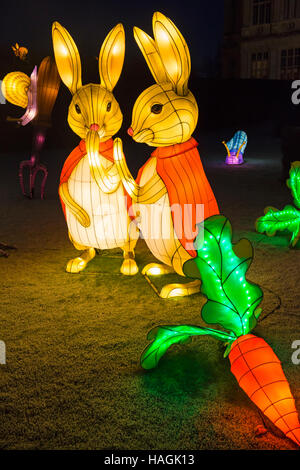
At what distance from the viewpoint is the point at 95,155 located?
11.7 feet

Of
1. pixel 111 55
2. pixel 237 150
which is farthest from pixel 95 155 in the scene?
pixel 237 150

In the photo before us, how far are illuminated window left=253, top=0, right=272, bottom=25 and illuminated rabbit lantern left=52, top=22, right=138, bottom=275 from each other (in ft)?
91.2

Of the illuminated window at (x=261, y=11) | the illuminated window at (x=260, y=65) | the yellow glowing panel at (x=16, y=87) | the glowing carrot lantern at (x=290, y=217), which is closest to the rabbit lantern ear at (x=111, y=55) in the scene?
the glowing carrot lantern at (x=290, y=217)

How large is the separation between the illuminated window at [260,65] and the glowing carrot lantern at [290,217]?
2513 cm

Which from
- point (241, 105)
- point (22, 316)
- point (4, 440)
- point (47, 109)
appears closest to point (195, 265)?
point (4, 440)

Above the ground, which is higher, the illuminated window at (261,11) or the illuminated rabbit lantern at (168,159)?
the illuminated window at (261,11)

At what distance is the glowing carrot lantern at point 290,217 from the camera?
197 inches

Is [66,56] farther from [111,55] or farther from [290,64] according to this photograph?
[290,64]

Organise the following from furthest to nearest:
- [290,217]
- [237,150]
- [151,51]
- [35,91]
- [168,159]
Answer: [237,150] → [35,91] → [290,217] → [168,159] → [151,51]

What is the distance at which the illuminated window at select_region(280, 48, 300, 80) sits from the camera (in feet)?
88.9

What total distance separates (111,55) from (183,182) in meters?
1.23

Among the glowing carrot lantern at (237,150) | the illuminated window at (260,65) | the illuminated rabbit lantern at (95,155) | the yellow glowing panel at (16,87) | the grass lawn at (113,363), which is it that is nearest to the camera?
the grass lawn at (113,363)

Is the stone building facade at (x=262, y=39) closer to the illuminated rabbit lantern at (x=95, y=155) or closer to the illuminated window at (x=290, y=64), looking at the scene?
the illuminated window at (x=290, y=64)

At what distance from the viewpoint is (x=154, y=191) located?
11.6 feet
